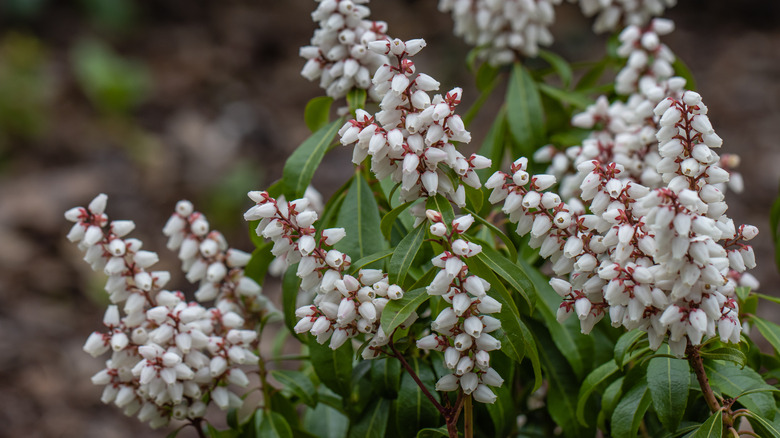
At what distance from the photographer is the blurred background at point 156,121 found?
5023 millimetres

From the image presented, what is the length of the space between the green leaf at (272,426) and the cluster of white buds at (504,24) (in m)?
1.45

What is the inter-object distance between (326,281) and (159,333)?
49 centimetres

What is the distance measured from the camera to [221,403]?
183 cm

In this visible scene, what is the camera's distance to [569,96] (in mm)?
2451

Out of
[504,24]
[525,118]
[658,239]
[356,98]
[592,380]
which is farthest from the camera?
[504,24]

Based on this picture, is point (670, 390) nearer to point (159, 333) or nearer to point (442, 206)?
point (442, 206)

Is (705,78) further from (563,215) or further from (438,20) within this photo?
(563,215)

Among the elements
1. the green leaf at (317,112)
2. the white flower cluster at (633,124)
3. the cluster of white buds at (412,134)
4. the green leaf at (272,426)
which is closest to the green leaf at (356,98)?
the green leaf at (317,112)

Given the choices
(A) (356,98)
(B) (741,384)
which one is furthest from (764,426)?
(A) (356,98)

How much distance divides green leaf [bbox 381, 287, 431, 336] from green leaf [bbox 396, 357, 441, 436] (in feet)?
1.24

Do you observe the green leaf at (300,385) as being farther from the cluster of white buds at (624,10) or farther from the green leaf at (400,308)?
the cluster of white buds at (624,10)

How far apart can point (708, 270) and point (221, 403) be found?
1175 mm

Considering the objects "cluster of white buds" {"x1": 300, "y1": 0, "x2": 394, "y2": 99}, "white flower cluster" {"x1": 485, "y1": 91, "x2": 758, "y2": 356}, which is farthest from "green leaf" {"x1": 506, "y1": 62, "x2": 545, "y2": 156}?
"white flower cluster" {"x1": 485, "y1": 91, "x2": 758, "y2": 356}

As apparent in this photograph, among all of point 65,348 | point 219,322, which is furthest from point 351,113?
point 65,348
